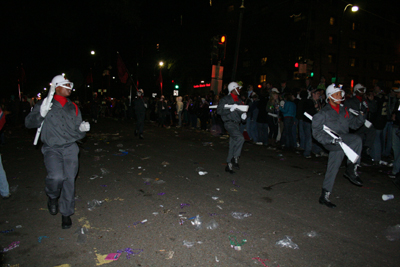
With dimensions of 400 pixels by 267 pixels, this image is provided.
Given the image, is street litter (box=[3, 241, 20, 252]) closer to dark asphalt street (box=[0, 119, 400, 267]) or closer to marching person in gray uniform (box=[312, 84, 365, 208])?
dark asphalt street (box=[0, 119, 400, 267])

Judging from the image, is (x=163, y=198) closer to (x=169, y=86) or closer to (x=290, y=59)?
(x=290, y=59)

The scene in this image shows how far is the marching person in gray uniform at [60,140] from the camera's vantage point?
143 inches

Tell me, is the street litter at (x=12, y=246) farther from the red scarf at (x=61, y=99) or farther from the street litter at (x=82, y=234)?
the red scarf at (x=61, y=99)

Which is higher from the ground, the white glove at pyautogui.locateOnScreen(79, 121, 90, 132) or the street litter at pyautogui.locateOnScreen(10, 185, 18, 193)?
the white glove at pyautogui.locateOnScreen(79, 121, 90, 132)

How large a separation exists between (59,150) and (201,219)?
2.16 meters

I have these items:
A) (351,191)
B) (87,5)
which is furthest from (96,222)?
(87,5)

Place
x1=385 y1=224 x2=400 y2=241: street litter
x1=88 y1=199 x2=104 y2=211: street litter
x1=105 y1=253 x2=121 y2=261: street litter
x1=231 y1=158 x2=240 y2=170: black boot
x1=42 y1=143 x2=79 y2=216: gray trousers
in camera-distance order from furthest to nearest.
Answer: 1. x1=231 y1=158 x2=240 y2=170: black boot
2. x1=88 y1=199 x2=104 y2=211: street litter
3. x1=42 y1=143 x2=79 y2=216: gray trousers
4. x1=385 y1=224 x2=400 y2=241: street litter
5. x1=105 y1=253 x2=121 y2=261: street litter

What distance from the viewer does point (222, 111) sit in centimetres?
652

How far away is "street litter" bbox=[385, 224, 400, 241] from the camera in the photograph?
138 inches

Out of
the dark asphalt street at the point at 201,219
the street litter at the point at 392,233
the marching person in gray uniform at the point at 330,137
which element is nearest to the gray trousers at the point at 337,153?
the marching person in gray uniform at the point at 330,137

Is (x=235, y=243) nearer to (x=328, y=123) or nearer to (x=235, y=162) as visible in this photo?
(x=328, y=123)

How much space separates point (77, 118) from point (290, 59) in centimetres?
3171

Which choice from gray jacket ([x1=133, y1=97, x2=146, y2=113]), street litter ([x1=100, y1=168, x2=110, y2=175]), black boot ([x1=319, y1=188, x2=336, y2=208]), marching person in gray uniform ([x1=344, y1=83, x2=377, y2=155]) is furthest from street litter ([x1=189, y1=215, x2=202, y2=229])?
gray jacket ([x1=133, y1=97, x2=146, y2=113])

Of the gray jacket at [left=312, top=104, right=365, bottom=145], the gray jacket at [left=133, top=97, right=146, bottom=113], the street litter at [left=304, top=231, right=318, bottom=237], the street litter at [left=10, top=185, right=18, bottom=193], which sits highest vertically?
the gray jacket at [left=312, top=104, right=365, bottom=145]
